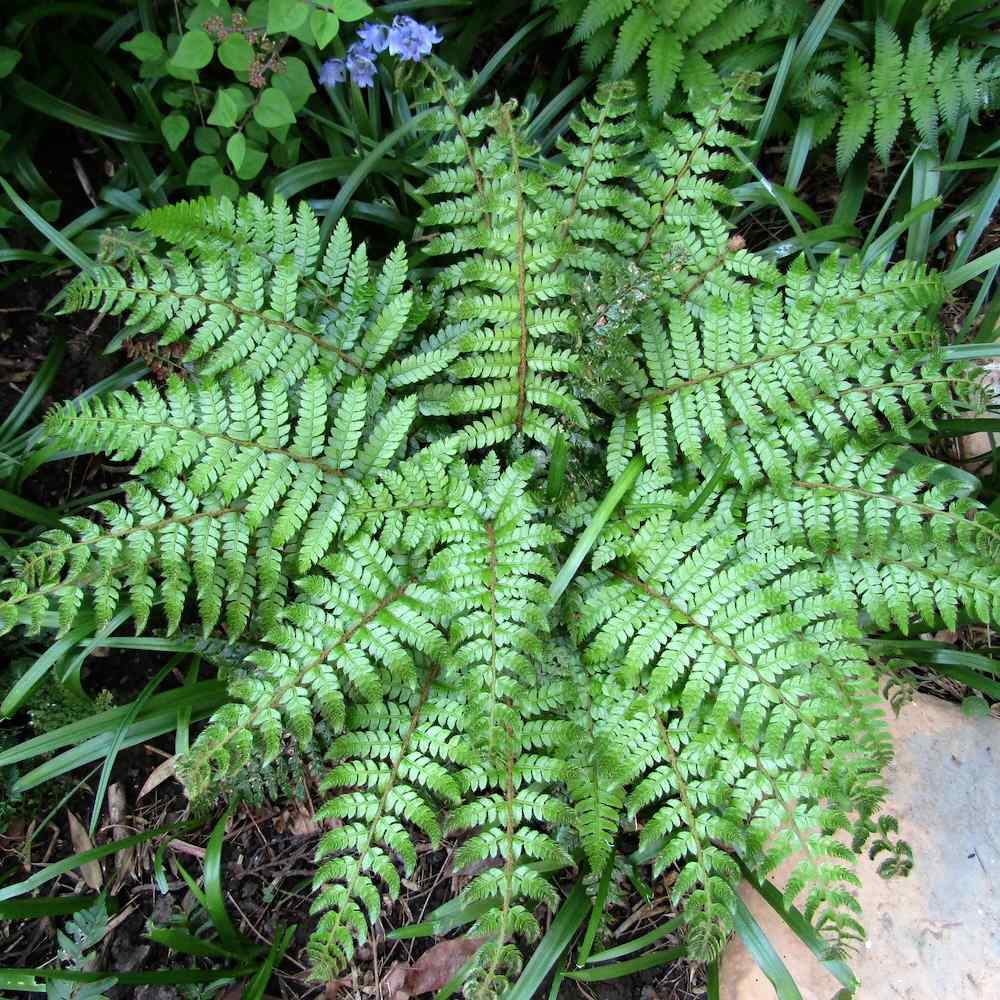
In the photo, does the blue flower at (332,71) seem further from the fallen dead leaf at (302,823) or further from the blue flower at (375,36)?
the fallen dead leaf at (302,823)

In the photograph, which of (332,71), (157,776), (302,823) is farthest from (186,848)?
(332,71)

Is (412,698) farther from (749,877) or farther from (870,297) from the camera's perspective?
(870,297)

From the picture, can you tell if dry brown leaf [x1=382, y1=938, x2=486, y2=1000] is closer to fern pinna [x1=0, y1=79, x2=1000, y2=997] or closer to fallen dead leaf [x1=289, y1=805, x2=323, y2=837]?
fern pinna [x1=0, y1=79, x2=1000, y2=997]

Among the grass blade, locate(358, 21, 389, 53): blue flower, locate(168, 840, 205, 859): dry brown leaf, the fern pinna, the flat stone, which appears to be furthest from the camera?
locate(168, 840, 205, 859): dry brown leaf

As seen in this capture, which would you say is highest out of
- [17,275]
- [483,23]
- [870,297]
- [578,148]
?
[483,23]

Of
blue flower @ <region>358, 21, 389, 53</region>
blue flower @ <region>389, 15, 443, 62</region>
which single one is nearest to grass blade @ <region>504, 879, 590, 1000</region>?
blue flower @ <region>389, 15, 443, 62</region>

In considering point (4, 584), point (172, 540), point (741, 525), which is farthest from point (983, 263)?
point (4, 584)

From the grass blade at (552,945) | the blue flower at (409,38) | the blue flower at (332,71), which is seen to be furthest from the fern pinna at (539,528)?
the blue flower at (332,71)
